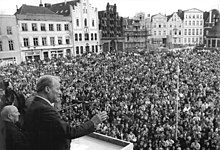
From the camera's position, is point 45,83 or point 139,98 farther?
point 139,98

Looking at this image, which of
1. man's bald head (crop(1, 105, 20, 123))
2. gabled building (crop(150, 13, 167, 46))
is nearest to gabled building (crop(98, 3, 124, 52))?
gabled building (crop(150, 13, 167, 46))

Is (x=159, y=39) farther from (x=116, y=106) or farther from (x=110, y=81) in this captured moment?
(x=116, y=106)

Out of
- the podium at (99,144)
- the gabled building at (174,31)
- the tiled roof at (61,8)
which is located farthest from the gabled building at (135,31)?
the podium at (99,144)

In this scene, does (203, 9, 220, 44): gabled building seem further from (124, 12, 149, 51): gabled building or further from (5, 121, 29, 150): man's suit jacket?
(124, 12, 149, 51): gabled building

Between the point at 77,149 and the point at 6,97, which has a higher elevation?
the point at 6,97

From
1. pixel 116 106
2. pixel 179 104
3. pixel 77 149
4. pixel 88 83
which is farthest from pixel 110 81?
pixel 77 149

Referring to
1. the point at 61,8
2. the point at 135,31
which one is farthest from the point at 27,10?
the point at 135,31

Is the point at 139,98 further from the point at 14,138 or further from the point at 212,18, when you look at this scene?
the point at 14,138
